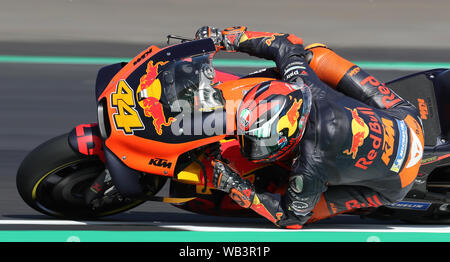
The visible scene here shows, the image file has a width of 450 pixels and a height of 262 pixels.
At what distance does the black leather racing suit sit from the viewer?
3.89 metres

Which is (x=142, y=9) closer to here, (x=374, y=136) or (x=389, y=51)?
(x=389, y=51)

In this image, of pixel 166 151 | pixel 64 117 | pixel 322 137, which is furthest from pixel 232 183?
pixel 64 117

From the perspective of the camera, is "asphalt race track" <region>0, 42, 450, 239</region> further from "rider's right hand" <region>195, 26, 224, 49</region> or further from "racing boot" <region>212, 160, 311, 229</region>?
"rider's right hand" <region>195, 26, 224, 49</region>

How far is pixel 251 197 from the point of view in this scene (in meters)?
4.03

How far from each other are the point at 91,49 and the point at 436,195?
16.1 feet

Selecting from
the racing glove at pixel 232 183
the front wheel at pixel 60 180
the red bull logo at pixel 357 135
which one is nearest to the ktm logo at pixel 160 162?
the racing glove at pixel 232 183

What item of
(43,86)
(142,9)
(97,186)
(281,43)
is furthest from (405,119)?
(142,9)

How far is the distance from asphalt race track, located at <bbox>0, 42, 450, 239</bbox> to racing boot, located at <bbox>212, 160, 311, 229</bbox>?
0.25 meters

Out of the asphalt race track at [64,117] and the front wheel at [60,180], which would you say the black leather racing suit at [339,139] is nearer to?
the asphalt race track at [64,117]

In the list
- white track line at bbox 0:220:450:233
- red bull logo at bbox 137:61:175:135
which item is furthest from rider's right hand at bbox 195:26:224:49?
white track line at bbox 0:220:450:233

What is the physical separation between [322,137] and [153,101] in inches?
38.5

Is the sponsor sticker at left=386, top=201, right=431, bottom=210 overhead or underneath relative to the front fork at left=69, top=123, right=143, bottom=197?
underneath

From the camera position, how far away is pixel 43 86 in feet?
23.3

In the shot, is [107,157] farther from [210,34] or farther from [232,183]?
[210,34]
